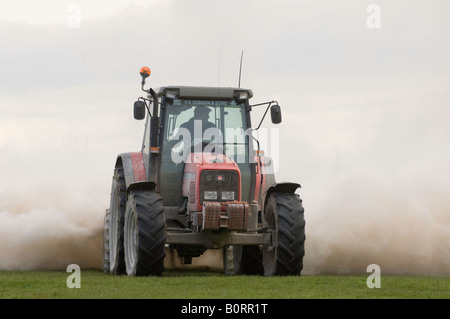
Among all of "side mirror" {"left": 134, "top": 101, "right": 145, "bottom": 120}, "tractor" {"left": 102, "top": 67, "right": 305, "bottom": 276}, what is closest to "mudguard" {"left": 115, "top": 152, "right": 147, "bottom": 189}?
"tractor" {"left": 102, "top": 67, "right": 305, "bottom": 276}

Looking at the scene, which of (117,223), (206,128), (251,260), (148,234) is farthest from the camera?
(251,260)

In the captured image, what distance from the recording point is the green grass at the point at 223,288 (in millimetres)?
15047

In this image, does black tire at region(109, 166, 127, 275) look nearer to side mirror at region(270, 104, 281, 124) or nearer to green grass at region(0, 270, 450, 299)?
green grass at region(0, 270, 450, 299)

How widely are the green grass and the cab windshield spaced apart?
2466 millimetres

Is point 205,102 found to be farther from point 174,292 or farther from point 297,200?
point 174,292

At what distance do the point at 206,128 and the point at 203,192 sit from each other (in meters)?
1.46

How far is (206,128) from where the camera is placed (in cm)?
A: 1955

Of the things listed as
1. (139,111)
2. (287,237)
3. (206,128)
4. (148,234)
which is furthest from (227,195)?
(139,111)

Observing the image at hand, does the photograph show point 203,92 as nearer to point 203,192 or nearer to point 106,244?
point 203,192

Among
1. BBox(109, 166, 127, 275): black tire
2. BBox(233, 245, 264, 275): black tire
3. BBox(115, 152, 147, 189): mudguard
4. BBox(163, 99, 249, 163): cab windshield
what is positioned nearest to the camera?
BBox(163, 99, 249, 163): cab windshield

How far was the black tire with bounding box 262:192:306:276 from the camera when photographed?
18.3m

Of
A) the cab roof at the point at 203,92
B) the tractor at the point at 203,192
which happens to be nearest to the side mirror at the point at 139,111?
the tractor at the point at 203,192

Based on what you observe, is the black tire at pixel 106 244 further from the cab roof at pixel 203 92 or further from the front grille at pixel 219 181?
the front grille at pixel 219 181
